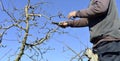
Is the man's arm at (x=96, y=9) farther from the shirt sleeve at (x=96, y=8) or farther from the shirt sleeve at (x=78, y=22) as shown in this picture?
the shirt sleeve at (x=78, y=22)

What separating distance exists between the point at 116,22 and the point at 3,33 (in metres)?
3.85

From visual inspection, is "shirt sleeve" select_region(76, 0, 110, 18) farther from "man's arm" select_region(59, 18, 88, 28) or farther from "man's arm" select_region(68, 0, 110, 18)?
"man's arm" select_region(59, 18, 88, 28)

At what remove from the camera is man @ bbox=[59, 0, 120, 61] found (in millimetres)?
3174

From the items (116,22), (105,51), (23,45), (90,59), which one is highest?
(116,22)

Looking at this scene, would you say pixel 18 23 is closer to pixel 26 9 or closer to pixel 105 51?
pixel 26 9

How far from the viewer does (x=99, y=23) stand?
10.9 ft

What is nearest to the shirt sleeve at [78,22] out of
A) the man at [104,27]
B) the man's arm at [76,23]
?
the man's arm at [76,23]

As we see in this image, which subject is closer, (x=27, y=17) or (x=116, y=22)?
(x=116, y=22)

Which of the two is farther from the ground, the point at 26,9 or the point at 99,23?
the point at 99,23

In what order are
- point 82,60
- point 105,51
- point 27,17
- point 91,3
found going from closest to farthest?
point 105,51, point 91,3, point 82,60, point 27,17

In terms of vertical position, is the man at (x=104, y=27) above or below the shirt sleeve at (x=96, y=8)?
below

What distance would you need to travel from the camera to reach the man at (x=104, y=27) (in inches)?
125

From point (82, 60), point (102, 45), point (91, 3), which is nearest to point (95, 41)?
point (102, 45)

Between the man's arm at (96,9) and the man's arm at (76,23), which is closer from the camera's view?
the man's arm at (96,9)
